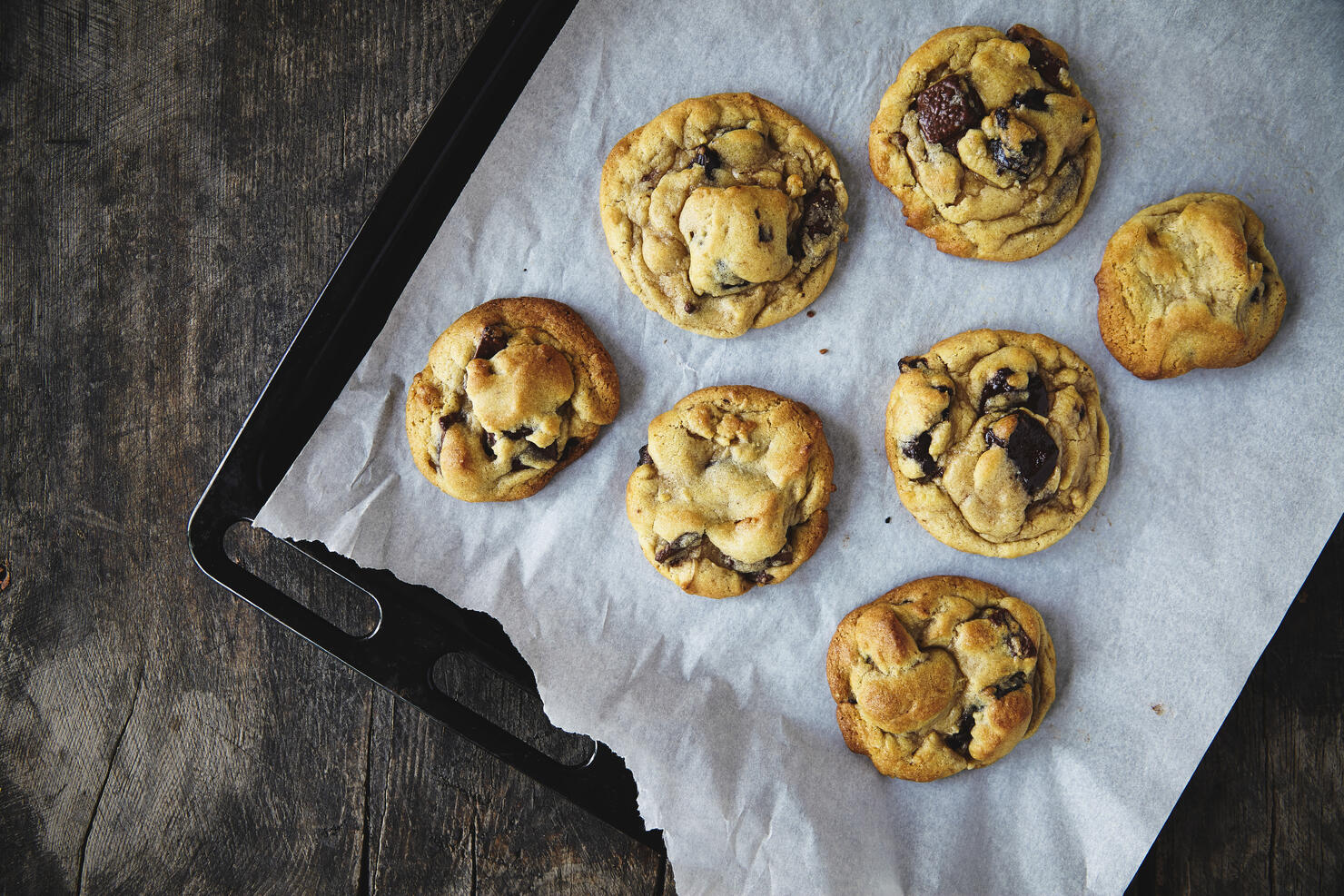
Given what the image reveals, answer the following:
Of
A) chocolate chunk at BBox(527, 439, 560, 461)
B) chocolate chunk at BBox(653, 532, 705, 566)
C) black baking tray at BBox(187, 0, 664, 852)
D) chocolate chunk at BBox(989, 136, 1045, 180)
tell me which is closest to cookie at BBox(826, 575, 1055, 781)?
chocolate chunk at BBox(653, 532, 705, 566)

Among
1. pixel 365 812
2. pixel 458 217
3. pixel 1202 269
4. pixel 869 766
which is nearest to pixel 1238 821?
pixel 869 766

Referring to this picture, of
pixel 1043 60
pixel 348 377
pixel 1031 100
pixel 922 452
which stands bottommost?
pixel 348 377

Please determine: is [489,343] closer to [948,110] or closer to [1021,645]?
[948,110]

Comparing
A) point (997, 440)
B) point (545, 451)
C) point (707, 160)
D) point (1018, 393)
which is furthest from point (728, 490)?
point (707, 160)

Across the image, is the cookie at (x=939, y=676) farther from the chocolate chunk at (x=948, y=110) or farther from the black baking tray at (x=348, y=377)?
the chocolate chunk at (x=948, y=110)

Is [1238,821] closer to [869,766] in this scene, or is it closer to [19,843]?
[869,766]

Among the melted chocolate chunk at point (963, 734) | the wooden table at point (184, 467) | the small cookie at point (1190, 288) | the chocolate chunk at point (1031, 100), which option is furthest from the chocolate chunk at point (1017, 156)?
the wooden table at point (184, 467)
